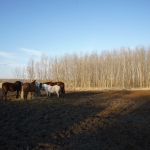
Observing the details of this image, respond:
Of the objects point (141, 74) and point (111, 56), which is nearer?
point (141, 74)

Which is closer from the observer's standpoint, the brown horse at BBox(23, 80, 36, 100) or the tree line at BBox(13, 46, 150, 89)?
the brown horse at BBox(23, 80, 36, 100)

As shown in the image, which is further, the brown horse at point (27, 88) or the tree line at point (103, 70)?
the tree line at point (103, 70)

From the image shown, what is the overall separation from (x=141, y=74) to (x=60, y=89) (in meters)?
19.0

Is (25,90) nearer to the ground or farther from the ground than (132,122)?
farther from the ground

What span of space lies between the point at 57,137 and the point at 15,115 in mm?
2972

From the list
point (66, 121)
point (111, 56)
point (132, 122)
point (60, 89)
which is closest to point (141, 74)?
point (111, 56)

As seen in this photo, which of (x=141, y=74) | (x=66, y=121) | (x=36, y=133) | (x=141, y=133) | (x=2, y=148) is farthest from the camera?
(x=141, y=74)

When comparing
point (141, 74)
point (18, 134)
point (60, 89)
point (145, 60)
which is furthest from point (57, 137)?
point (145, 60)

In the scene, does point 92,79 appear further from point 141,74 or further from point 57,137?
point 57,137

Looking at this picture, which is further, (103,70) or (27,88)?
(103,70)

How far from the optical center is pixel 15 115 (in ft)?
18.8

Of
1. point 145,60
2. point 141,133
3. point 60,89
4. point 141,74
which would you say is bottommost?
point 141,133

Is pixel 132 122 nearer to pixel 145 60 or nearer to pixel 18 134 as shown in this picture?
pixel 18 134

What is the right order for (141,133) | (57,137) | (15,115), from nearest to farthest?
(57,137)
(141,133)
(15,115)
